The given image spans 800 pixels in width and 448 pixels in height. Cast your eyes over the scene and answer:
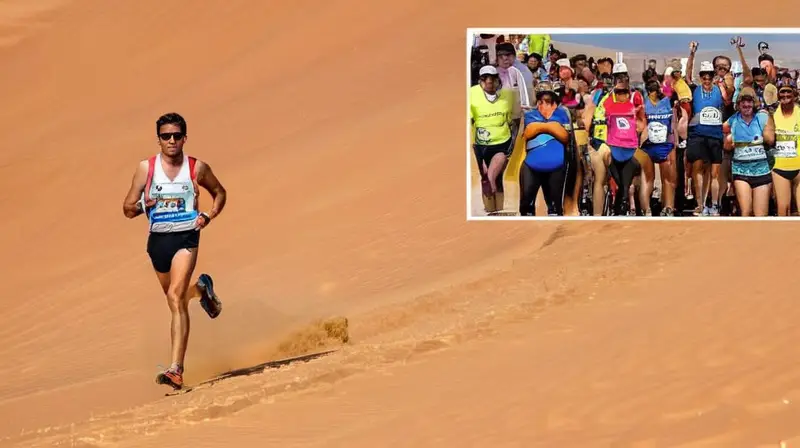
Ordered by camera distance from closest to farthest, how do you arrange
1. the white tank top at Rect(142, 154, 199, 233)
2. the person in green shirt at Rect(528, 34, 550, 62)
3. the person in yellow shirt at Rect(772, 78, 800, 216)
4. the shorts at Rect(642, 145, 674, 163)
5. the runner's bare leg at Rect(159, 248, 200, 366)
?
the runner's bare leg at Rect(159, 248, 200, 366)
the white tank top at Rect(142, 154, 199, 233)
the person in yellow shirt at Rect(772, 78, 800, 216)
the shorts at Rect(642, 145, 674, 163)
the person in green shirt at Rect(528, 34, 550, 62)

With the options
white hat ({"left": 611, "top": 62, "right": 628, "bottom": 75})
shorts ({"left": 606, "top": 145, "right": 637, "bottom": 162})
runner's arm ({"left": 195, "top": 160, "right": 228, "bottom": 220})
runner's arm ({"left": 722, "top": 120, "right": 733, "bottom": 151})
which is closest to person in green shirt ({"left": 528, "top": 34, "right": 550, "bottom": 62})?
white hat ({"left": 611, "top": 62, "right": 628, "bottom": 75})

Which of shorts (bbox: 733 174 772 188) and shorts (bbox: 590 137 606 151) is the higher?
shorts (bbox: 590 137 606 151)

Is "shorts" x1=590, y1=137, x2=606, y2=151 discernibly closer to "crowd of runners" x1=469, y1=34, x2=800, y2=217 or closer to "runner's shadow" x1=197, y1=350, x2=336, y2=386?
"crowd of runners" x1=469, y1=34, x2=800, y2=217

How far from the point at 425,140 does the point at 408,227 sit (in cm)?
127

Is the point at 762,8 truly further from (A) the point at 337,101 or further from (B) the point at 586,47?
(A) the point at 337,101

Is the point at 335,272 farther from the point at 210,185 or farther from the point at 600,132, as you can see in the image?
the point at 600,132

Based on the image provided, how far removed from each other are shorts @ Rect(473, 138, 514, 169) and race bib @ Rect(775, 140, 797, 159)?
78.8 inches

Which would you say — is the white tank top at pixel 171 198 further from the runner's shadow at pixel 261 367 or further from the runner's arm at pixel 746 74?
the runner's arm at pixel 746 74

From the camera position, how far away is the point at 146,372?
30.2 feet

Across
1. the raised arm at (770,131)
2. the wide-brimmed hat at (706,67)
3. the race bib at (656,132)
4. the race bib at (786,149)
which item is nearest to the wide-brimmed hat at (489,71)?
the race bib at (656,132)

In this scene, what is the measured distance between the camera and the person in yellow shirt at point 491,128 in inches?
357

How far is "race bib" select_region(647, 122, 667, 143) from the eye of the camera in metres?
9.14

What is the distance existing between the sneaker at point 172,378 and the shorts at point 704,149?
4173 mm

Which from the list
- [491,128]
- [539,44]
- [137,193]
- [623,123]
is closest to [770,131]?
[623,123]
